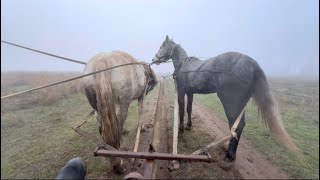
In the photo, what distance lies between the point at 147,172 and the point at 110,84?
5.59ft

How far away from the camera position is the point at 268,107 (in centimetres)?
459

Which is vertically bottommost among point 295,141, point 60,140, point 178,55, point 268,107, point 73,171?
point 295,141

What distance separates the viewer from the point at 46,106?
1005cm

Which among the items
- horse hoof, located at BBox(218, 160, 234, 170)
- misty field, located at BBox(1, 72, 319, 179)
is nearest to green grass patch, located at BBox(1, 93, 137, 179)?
misty field, located at BBox(1, 72, 319, 179)

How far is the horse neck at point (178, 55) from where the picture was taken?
711cm

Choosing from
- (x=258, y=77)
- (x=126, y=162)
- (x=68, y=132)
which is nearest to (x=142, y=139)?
(x=126, y=162)

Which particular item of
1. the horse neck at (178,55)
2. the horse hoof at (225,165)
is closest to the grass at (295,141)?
the horse hoof at (225,165)

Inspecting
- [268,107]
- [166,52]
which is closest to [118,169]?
[268,107]

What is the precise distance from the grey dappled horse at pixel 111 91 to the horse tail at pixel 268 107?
2.46m

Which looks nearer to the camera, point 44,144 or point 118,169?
point 118,169

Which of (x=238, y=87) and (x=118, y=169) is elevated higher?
(x=238, y=87)

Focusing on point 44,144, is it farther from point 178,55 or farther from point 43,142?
point 178,55

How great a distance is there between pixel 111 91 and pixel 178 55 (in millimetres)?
3695

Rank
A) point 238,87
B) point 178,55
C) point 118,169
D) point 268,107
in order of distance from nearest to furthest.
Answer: point 118,169 → point 268,107 → point 238,87 → point 178,55
